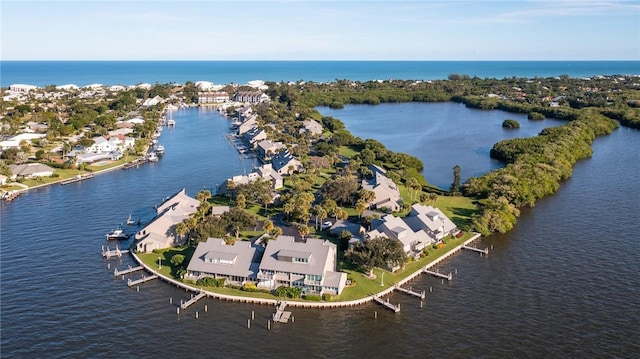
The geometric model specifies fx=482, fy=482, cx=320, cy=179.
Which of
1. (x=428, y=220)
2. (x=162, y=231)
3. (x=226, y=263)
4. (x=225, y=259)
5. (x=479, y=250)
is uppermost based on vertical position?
(x=428, y=220)

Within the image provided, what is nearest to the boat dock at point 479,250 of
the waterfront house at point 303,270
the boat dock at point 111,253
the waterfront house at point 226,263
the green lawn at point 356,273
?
the green lawn at point 356,273

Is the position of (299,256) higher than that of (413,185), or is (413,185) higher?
(413,185)

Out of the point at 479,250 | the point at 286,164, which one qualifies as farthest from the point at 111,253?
the point at 479,250

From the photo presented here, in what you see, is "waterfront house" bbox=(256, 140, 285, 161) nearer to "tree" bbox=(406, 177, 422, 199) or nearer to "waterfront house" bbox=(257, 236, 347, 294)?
"tree" bbox=(406, 177, 422, 199)

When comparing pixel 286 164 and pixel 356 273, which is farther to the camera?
pixel 286 164

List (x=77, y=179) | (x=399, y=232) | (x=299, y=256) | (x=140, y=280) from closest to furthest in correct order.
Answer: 1. (x=299, y=256)
2. (x=140, y=280)
3. (x=399, y=232)
4. (x=77, y=179)

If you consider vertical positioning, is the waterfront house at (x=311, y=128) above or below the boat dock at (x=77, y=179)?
above

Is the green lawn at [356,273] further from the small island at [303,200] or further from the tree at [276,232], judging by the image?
the tree at [276,232]

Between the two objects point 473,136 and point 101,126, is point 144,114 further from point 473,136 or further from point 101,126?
point 473,136

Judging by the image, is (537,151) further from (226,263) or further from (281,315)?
(281,315)
